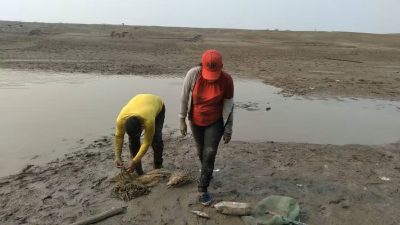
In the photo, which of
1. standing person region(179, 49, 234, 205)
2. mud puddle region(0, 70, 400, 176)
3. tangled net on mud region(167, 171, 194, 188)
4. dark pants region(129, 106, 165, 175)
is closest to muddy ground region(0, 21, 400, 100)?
mud puddle region(0, 70, 400, 176)

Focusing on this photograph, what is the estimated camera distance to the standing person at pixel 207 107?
4.98 meters

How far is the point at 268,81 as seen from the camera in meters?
15.4

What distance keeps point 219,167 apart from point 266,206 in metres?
1.59

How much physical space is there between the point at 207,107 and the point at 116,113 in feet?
17.3

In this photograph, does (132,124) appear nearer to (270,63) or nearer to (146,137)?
(146,137)

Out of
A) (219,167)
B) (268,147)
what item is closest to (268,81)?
(268,147)

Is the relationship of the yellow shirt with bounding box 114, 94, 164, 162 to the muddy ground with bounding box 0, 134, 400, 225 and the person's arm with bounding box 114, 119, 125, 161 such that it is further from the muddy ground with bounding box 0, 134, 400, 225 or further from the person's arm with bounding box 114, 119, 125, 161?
the muddy ground with bounding box 0, 134, 400, 225

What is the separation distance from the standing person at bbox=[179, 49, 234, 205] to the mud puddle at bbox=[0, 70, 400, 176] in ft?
9.81

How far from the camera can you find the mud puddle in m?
7.94

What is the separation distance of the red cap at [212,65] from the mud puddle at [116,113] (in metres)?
3.45

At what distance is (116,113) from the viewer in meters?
9.98

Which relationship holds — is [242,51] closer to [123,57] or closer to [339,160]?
[123,57]

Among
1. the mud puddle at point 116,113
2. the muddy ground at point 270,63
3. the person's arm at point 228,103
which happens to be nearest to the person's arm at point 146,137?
the person's arm at point 228,103

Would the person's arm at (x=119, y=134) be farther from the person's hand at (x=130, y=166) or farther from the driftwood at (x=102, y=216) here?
the driftwood at (x=102, y=216)
